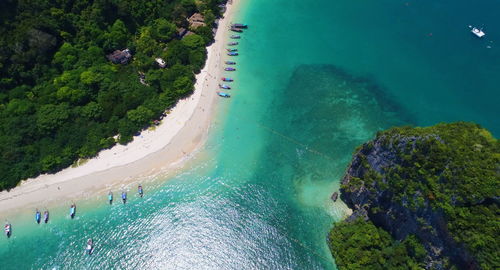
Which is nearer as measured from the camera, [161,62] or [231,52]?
[161,62]

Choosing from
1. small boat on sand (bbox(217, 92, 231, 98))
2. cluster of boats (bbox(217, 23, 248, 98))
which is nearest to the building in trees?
cluster of boats (bbox(217, 23, 248, 98))

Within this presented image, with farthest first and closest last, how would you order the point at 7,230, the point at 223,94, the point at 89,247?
the point at 223,94, the point at 7,230, the point at 89,247

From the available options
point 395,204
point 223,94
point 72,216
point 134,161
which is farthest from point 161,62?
point 395,204

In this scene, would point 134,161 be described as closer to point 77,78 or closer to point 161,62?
point 77,78

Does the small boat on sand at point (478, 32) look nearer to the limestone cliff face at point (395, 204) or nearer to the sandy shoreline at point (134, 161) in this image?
the limestone cliff face at point (395, 204)

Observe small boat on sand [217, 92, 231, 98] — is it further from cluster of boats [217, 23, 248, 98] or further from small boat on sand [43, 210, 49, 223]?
small boat on sand [43, 210, 49, 223]

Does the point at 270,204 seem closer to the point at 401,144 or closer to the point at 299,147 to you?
the point at 299,147

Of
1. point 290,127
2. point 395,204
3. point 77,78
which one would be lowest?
point 290,127
